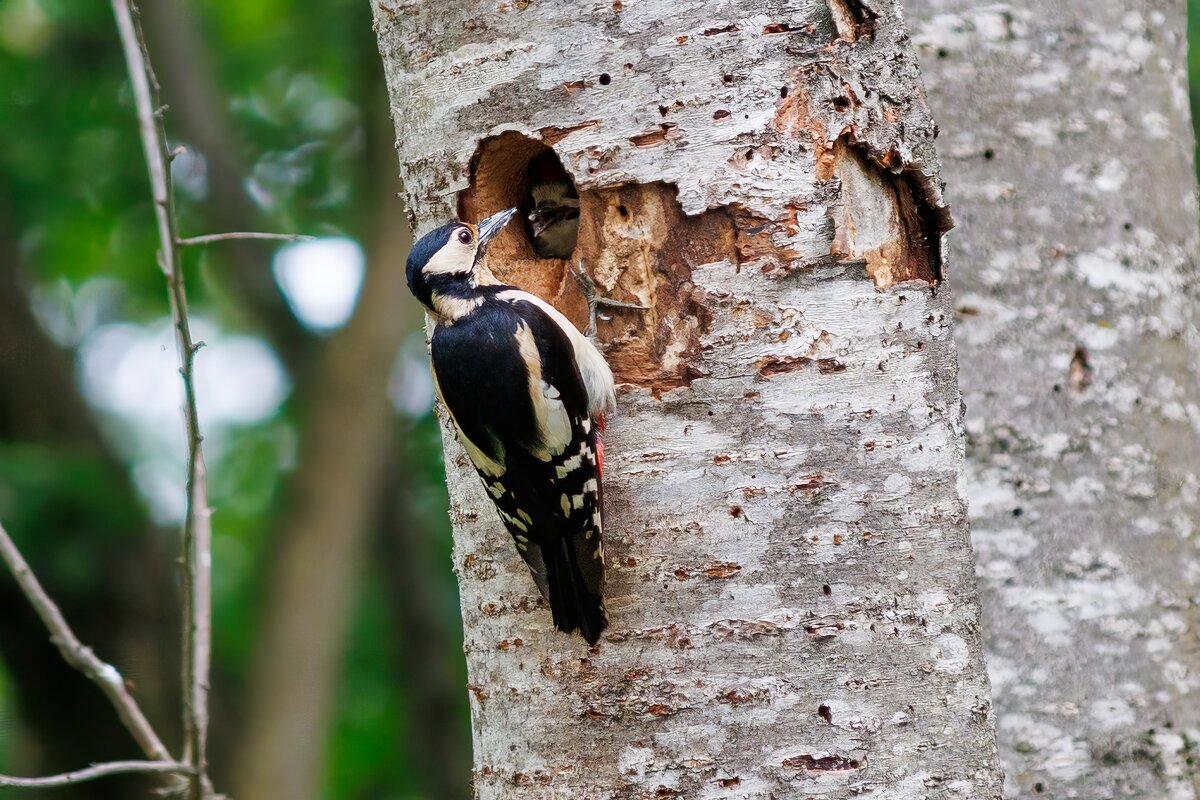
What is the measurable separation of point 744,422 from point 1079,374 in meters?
1.51

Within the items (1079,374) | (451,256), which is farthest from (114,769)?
(1079,374)

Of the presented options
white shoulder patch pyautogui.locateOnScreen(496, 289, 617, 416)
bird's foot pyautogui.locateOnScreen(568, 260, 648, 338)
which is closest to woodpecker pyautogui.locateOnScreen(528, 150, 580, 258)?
white shoulder patch pyautogui.locateOnScreen(496, 289, 617, 416)

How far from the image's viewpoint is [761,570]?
222cm

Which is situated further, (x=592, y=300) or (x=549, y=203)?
(x=549, y=203)

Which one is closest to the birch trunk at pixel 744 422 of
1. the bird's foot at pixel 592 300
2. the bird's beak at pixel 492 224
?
the bird's foot at pixel 592 300

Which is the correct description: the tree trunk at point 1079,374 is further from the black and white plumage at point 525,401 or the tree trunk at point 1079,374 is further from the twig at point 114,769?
the twig at point 114,769

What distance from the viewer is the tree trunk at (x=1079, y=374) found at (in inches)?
128

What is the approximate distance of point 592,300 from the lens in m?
2.53

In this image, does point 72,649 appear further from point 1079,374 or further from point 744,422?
point 1079,374

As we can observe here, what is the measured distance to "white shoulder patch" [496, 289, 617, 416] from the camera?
244 cm

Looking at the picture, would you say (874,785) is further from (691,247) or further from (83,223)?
(83,223)

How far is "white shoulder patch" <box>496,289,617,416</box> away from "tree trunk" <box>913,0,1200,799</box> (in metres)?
1.21

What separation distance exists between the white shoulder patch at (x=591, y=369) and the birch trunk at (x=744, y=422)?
0.20 feet

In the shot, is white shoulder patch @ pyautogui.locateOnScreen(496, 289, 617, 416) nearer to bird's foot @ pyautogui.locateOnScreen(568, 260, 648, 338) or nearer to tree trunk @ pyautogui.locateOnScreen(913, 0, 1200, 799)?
bird's foot @ pyautogui.locateOnScreen(568, 260, 648, 338)
